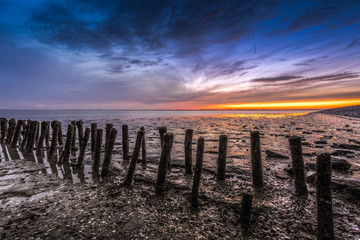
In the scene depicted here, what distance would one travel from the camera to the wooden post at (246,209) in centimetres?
361

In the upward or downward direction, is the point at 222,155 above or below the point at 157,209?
above

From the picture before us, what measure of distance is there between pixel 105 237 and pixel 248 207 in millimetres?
3171

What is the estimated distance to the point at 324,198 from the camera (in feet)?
10.1

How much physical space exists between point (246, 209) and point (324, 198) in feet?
4.88

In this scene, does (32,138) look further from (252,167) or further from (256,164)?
(256,164)

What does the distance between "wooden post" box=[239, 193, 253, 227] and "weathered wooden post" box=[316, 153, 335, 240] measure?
1270 mm

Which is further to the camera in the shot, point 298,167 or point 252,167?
point 252,167

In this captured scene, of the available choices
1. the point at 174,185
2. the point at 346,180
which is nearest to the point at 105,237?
the point at 174,185

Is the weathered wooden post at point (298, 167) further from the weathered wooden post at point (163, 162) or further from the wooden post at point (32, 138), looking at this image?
the wooden post at point (32, 138)

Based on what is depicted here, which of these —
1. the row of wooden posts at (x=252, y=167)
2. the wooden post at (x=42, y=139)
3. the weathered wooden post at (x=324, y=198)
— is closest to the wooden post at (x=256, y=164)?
the row of wooden posts at (x=252, y=167)

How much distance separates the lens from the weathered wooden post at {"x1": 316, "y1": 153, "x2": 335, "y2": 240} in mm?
2973

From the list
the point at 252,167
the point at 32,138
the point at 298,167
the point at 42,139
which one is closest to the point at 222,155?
the point at 252,167

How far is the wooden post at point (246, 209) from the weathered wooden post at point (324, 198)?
1.27 meters

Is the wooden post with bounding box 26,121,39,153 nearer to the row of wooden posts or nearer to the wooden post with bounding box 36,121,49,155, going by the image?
the row of wooden posts
